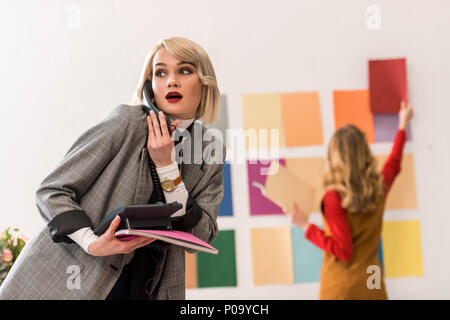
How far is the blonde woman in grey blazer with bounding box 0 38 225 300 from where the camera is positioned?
0.85m

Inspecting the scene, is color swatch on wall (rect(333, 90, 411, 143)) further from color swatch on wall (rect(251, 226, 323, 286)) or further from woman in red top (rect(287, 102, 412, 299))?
color swatch on wall (rect(251, 226, 323, 286))

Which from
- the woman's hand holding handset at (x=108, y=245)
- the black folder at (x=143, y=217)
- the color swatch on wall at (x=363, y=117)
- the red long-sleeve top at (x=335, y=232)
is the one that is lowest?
the red long-sleeve top at (x=335, y=232)

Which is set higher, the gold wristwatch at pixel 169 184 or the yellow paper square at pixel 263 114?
the yellow paper square at pixel 263 114

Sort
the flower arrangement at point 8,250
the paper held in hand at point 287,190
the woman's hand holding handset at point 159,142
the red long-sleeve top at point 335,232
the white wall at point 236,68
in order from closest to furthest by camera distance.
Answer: the woman's hand holding handset at point 159,142 < the flower arrangement at point 8,250 < the red long-sleeve top at point 335,232 < the white wall at point 236,68 < the paper held in hand at point 287,190

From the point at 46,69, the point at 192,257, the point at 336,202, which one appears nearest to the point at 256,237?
the point at 192,257

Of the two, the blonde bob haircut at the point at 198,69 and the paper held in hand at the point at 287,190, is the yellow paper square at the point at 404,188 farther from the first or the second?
the blonde bob haircut at the point at 198,69

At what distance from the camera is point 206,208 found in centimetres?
99

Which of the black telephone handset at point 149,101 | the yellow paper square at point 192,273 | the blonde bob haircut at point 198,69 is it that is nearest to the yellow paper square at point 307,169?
the yellow paper square at point 192,273

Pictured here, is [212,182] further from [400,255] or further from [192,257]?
[400,255]

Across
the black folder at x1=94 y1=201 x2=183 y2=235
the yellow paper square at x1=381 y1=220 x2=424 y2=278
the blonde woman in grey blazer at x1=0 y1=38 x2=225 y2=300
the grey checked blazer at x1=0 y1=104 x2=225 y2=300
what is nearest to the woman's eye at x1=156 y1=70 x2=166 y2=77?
the blonde woman in grey blazer at x1=0 y1=38 x2=225 y2=300

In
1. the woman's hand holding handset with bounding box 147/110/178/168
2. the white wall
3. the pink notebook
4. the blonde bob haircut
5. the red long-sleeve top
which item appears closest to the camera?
the pink notebook

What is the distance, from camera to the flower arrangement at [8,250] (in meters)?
1.44

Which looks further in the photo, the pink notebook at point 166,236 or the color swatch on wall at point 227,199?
the color swatch on wall at point 227,199

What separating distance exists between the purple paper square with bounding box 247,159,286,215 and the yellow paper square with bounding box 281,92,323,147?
0.54 ft
